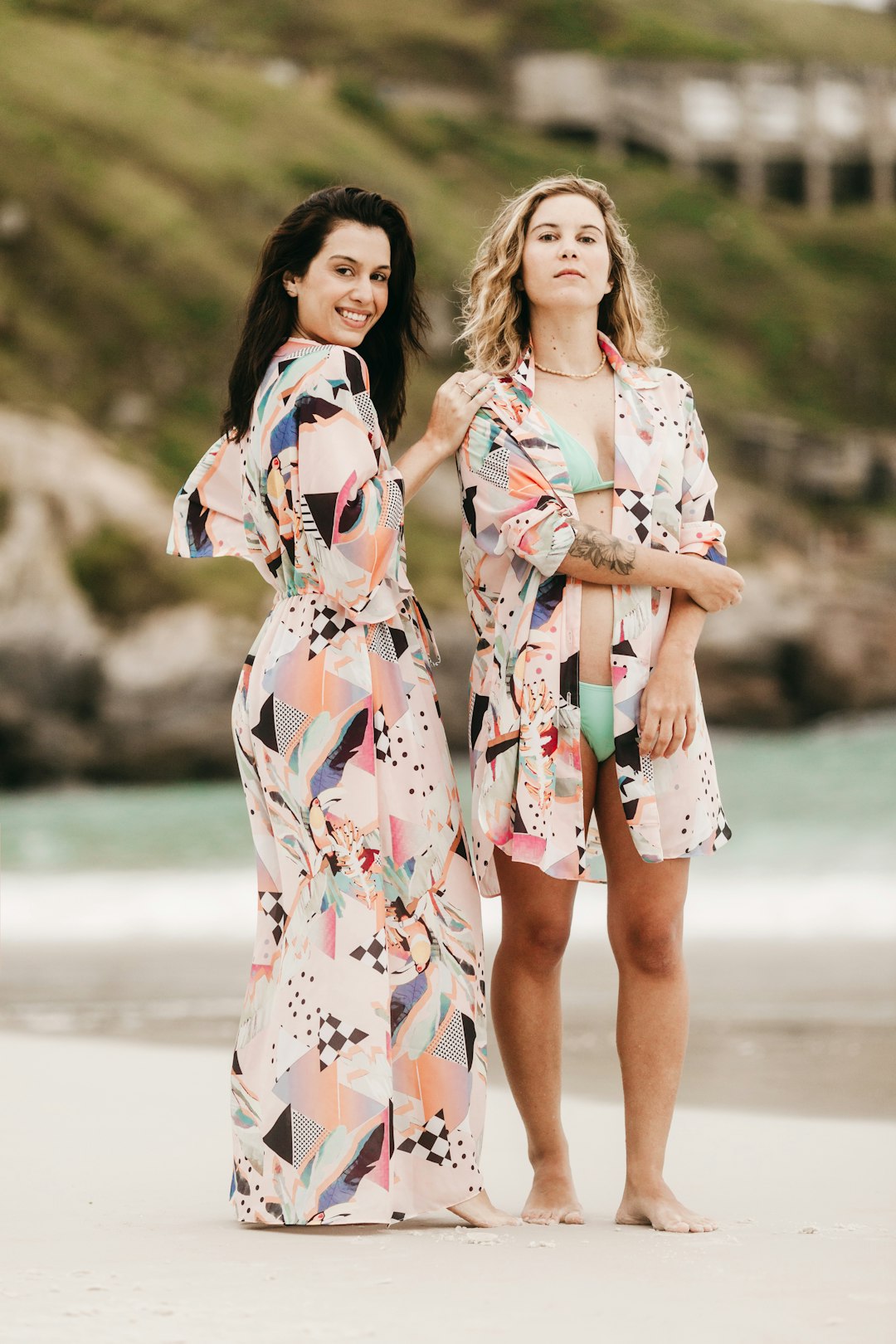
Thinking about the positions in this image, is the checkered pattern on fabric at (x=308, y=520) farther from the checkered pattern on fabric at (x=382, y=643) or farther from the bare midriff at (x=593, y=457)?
the bare midriff at (x=593, y=457)

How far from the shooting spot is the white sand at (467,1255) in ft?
7.49

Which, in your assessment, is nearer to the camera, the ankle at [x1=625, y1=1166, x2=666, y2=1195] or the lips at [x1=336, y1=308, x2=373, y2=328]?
the ankle at [x1=625, y1=1166, x2=666, y2=1195]

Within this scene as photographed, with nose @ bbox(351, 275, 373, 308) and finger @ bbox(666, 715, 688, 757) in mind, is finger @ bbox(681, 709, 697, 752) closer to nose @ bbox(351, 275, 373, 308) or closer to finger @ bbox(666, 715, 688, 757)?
finger @ bbox(666, 715, 688, 757)

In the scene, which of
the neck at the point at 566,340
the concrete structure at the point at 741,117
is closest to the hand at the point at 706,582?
the neck at the point at 566,340

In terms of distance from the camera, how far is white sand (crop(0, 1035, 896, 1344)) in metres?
2.28

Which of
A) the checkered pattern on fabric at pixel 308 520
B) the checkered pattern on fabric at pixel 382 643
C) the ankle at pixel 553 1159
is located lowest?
the ankle at pixel 553 1159

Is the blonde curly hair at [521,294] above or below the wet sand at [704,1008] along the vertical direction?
above

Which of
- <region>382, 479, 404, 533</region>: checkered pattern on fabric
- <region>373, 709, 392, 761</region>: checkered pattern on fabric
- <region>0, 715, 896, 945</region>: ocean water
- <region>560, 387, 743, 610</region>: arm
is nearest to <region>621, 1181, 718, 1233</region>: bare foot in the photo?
<region>373, 709, 392, 761</region>: checkered pattern on fabric

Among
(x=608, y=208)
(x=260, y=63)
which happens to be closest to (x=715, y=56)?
(x=260, y=63)

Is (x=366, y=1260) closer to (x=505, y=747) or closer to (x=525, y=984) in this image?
(x=525, y=984)

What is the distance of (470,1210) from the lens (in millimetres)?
2910

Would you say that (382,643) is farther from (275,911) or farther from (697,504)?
(697,504)

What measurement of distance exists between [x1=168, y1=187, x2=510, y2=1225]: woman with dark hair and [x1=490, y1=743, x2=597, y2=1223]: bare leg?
0.26 ft

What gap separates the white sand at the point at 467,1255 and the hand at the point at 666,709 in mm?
806
